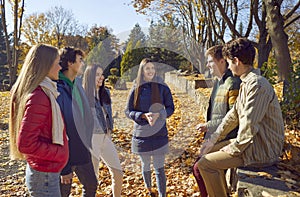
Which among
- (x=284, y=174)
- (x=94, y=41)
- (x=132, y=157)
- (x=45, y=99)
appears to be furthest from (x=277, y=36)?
(x=94, y=41)

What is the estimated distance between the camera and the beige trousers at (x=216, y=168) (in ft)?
8.36

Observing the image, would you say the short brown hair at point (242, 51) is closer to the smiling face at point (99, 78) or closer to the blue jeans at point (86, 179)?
the smiling face at point (99, 78)

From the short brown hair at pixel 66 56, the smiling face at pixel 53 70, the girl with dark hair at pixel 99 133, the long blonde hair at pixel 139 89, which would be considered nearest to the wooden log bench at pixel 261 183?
the long blonde hair at pixel 139 89

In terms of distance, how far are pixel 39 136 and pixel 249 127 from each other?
1.62 m

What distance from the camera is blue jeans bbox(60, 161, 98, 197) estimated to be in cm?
271

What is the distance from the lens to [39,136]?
1983 millimetres

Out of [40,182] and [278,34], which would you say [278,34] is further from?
[40,182]

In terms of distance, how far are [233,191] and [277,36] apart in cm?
425

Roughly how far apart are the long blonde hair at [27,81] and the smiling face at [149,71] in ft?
4.65

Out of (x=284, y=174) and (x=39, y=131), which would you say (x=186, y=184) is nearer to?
(x=284, y=174)

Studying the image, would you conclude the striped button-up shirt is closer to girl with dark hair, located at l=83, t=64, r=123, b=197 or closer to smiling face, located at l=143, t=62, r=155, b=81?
smiling face, located at l=143, t=62, r=155, b=81

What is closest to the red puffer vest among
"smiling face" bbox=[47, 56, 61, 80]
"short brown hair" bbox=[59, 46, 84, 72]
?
"smiling face" bbox=[47, 56, 61, 80]

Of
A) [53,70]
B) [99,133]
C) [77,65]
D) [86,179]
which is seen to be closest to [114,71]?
[99,133]

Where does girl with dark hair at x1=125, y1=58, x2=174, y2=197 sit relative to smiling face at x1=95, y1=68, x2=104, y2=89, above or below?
below
